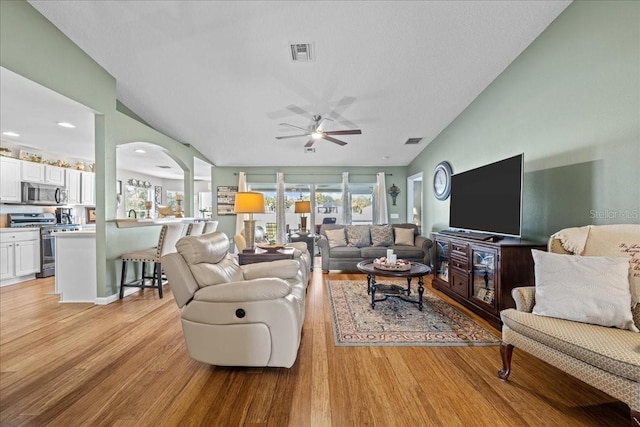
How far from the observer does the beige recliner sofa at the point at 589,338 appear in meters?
1.40

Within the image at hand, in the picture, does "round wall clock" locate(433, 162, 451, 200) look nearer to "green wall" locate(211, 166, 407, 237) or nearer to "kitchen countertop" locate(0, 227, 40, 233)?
"green wall" locate(211, 166, 407, 237)

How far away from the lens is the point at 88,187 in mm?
6062

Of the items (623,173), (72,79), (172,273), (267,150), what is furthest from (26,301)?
(623,173)

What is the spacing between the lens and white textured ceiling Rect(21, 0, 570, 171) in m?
2.71

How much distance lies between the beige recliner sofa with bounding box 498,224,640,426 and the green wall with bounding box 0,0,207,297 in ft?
14.9

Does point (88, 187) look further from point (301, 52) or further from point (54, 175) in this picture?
point (301, 52)

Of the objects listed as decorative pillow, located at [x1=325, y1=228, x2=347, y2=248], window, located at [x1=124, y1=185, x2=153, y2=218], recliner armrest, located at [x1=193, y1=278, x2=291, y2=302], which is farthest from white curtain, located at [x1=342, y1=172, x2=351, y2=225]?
window, located at [x1=124, y1=185, x2=153, y2=218]

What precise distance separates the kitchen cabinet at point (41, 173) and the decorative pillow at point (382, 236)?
635cm

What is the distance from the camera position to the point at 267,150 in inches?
249

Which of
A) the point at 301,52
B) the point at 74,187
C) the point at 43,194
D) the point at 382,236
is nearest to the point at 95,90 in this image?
the point at 301,52

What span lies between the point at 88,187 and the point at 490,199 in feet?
25.4

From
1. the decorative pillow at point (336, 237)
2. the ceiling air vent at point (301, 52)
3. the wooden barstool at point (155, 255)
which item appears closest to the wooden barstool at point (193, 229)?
the wooden barstool at point (155, 255)

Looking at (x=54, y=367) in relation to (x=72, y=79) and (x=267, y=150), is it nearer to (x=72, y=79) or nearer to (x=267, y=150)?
(x=72, y=79)

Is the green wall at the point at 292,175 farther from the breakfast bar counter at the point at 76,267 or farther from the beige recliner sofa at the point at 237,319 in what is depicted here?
the beige recliner sofa at the point at 237,319
